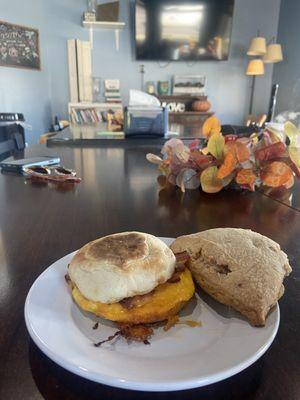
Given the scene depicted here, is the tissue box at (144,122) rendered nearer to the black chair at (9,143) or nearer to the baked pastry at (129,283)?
the black chair at (9,143)

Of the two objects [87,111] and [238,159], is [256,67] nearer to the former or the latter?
[87,111]

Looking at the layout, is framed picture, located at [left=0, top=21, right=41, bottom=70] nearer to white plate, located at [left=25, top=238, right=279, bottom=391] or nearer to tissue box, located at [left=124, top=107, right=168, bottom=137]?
tissue box, located at [left=124, top=107, right=168, bottom=137]

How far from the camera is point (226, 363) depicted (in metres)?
0.24

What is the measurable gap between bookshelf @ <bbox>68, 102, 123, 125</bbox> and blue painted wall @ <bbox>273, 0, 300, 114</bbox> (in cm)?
224

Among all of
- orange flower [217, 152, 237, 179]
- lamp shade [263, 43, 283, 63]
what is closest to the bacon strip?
orange flower [217, 152, 237, 179]

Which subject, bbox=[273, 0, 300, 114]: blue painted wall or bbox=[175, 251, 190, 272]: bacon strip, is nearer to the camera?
bbox=[175, 251, 190, 272]: bacon strip

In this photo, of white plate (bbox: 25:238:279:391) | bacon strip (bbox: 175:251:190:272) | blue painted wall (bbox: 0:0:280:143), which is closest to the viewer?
white plate (bbox: 25:238:279:391)

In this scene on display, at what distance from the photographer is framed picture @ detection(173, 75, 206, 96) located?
167 inches

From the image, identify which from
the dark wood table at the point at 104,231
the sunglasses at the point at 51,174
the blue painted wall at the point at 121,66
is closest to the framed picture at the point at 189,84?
the blue painted wall at the point at 121,66

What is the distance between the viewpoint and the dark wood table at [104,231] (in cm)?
26

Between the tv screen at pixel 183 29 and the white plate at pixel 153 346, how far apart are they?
14.2 feet

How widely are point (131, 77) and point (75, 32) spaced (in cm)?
92

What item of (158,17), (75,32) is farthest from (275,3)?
(75,32)

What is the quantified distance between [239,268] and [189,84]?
14.1ft
